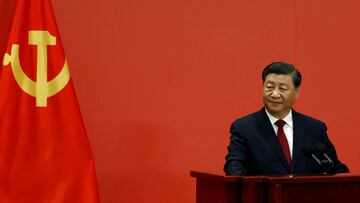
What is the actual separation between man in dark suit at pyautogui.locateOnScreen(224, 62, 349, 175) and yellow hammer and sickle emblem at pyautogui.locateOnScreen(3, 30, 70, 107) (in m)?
0.85

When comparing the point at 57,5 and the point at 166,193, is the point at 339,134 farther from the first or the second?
the point at 57,5

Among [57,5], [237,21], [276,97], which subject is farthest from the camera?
[237,21]

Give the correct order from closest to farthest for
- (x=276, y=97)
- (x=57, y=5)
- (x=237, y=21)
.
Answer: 1. (x=276, y=97)
2. (x=57, y=5)
3. (x=237, y=21)

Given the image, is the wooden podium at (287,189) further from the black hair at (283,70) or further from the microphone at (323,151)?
the black hair at (283,70)

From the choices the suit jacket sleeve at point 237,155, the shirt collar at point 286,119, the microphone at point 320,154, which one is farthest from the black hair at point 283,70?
the microphone at point 320,154

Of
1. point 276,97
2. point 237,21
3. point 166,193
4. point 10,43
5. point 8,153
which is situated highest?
point 237,21

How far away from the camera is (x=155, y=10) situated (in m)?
3.65

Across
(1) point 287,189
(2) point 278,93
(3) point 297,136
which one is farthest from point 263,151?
(1) point 287,189

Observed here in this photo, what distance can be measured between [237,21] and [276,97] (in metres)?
1.01

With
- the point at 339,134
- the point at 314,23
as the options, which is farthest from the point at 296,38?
the point at 339,134

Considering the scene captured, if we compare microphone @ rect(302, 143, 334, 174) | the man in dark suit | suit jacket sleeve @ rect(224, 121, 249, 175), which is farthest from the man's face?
microphone @ rect(302, 143, 334, 174)

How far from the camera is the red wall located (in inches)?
140

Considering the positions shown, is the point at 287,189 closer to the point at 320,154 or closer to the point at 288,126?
the point at 320,154

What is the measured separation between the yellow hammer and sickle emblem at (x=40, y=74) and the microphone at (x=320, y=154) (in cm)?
124
